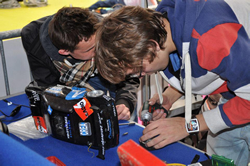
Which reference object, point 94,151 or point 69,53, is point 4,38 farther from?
point 94,151

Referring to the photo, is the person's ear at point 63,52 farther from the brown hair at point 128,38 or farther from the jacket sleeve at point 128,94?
the brown hair at point 128,38

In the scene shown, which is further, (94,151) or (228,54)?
(94,151)

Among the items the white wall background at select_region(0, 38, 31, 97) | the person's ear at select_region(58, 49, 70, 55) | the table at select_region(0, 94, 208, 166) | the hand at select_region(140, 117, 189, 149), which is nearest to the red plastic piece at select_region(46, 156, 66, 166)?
the table at select_region(0, 94, 208, 166)

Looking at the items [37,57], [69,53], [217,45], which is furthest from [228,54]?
[37,57]

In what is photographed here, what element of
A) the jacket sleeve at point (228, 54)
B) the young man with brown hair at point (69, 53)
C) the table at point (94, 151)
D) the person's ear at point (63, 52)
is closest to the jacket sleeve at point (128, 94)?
the young man with brown hair at point (69, 53)

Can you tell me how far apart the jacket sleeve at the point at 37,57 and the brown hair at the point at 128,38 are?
75 centimetres

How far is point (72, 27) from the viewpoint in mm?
1479

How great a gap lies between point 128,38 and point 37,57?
887 mm

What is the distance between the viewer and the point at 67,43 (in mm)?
1501

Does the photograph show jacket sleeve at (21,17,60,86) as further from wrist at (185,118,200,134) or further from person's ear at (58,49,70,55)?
wrist at (185,118,200,134)

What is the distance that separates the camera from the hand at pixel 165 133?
1191 millimetres

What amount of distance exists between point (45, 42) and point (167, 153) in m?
0.91

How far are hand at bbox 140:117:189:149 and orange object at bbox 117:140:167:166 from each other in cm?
63

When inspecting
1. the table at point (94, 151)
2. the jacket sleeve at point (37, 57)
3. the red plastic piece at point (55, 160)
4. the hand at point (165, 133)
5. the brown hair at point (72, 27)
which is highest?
the brown hair at point (72, 27)
